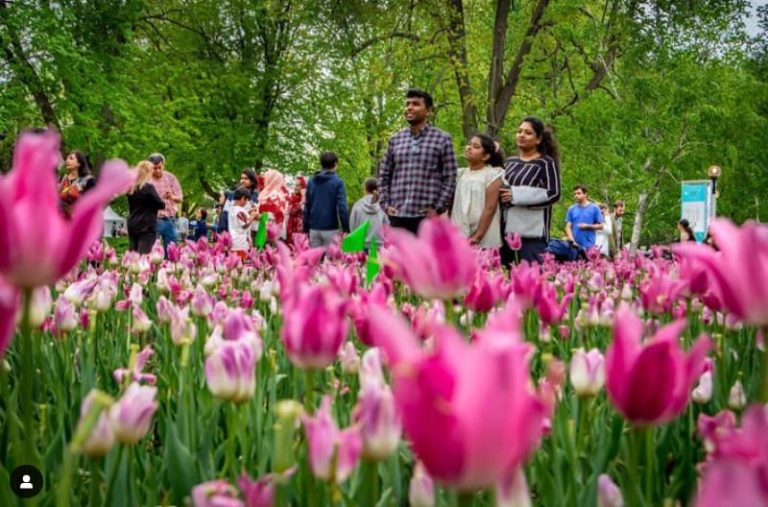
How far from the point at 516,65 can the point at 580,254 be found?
758 centimetres

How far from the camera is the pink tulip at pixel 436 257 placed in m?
1.28

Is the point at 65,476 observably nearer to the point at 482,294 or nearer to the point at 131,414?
the point at 131,414

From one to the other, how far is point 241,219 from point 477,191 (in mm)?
3333

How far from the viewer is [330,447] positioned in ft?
3.52

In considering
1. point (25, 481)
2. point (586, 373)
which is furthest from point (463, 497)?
point (586, 373)

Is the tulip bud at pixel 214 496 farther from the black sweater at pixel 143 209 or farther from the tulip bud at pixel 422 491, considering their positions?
the black sweater at pixel 143 209

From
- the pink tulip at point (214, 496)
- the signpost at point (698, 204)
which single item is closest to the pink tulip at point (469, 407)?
the pink tulip at point (214, 496)

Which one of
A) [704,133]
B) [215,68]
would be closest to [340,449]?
[704,133]

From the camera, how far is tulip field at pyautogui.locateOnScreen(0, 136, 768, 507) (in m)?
0.67

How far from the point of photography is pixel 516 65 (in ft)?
55.3

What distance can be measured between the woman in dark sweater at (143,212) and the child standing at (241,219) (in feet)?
3.28

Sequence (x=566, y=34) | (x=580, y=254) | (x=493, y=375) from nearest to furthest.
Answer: (x=493, y=375), (x=580, y=254), (x=566, y=34)

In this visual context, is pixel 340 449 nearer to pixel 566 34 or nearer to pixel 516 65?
pixel 516 65

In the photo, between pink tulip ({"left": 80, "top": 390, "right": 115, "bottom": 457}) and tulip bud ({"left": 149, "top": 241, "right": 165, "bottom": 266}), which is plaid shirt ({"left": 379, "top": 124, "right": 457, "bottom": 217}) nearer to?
tulip bud ({"left": 149, "top": 241, "right": 165, "bottom": 266})
